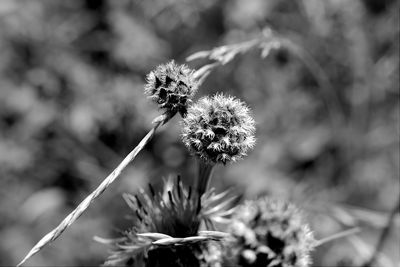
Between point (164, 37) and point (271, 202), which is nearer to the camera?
point (271, 202)

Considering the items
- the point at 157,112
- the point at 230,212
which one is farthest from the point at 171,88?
the point at 157,112

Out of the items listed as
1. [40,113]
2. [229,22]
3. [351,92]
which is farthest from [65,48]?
[351,92]

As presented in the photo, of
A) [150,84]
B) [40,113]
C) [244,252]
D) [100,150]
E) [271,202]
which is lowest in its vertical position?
[244,252]

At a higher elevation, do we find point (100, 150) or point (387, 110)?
point (387, 110)

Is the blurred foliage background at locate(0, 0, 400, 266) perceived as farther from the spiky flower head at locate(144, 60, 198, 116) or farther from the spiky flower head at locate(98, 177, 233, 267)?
the spiky flower head at locate(144, 60, 198, 116)

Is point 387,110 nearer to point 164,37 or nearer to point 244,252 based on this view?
point 164,37
